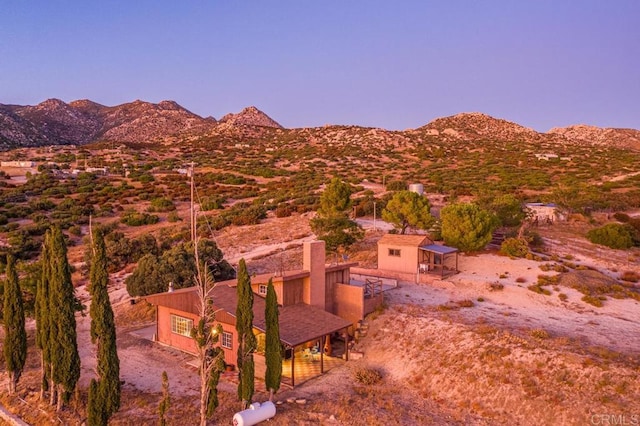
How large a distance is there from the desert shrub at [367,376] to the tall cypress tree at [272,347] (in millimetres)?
3763

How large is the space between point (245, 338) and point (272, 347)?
1.29 m

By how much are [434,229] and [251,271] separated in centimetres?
1514

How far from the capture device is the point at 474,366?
17297 millimetres

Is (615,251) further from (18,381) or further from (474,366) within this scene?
(18,381)

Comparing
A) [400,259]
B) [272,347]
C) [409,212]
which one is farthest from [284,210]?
[272,347]

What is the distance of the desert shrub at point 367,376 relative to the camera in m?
17.7

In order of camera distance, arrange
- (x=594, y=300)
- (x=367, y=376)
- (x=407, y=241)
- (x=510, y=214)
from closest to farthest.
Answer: (x=367, y=376)
(x=594, y=300)
(x=407, y=241)
(x=510, y=214)

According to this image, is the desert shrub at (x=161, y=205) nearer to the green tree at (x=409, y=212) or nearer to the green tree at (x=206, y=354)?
the green tree at (x=409, y=212)

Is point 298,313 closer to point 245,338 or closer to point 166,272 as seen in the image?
point 245,338

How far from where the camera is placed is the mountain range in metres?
114

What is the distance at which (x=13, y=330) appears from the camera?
16641 millimetres

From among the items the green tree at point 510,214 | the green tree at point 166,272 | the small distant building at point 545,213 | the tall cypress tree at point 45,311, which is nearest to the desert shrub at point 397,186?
the small distant building at point 545,213

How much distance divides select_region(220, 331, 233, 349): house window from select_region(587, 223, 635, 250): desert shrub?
32461 millimetres

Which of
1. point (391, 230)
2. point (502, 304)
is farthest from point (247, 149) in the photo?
point (502, 304)
